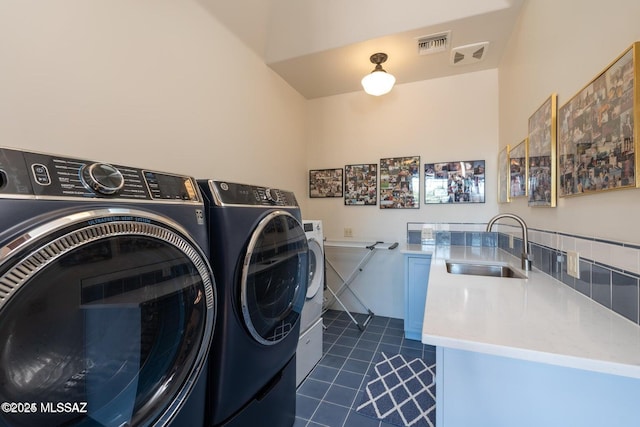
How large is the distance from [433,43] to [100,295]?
8.52 feet

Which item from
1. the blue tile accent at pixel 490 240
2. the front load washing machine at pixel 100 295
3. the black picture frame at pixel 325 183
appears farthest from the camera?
the black picture frame at pixel 325 183

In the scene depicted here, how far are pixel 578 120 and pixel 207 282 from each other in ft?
5.28

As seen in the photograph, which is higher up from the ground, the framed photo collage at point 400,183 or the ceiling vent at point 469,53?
the ceiling vent at point 469,53

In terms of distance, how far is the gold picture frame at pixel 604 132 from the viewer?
86cm

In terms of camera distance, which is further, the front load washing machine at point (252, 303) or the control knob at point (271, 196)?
the control knob at point (271, 196)

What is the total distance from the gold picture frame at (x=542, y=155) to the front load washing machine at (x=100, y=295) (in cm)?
169

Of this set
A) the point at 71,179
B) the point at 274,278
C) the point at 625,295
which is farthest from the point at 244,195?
the point at 625,295

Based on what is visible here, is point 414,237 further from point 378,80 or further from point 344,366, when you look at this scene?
point 378,80

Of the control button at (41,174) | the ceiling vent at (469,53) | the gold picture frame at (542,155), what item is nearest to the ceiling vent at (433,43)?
the ceiling vent at (469,53)

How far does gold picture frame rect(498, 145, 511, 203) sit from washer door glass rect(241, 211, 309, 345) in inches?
71.6

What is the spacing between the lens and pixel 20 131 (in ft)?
3.28

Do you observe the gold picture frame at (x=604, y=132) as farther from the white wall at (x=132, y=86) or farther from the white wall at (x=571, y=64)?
the white wall at (x=132, y=86)

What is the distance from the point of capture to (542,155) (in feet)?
4.95

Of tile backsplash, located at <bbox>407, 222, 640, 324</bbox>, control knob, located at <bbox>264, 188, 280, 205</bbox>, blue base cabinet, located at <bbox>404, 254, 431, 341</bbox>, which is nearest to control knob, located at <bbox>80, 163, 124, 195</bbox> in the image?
control knob, located at <bbox>264, 188, 280, 205</bbox>
